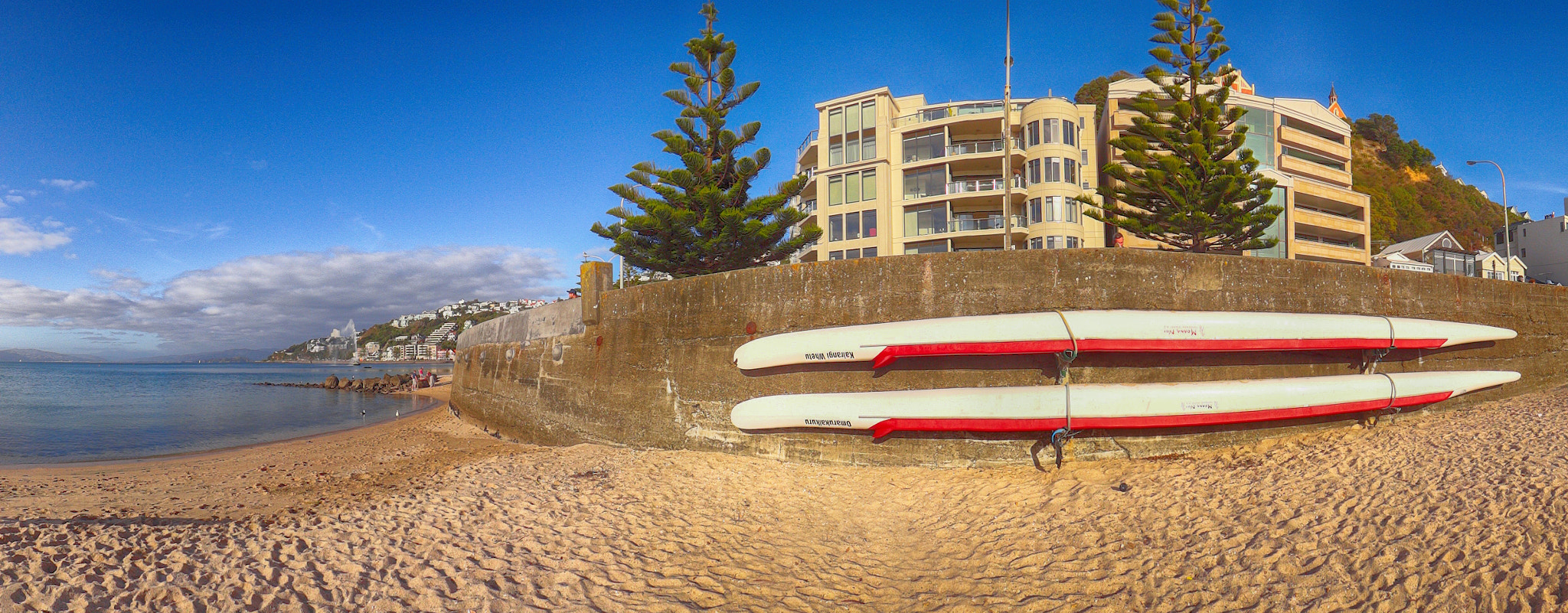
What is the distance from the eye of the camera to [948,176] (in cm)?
2352

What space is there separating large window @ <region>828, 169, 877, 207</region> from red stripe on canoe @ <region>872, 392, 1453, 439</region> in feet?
62.7

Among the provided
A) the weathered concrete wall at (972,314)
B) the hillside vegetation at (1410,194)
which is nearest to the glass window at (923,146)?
the weathered concrete wall at (972,314)

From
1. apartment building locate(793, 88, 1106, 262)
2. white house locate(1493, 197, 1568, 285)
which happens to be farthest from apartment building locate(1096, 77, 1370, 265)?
white house locate(1493, 197, 1568, 285)

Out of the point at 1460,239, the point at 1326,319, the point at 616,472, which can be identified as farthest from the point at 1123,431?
the point at 1460,239

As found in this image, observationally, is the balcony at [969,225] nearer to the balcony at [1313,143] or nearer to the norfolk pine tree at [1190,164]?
the norfolk pine tree at [1190,164]

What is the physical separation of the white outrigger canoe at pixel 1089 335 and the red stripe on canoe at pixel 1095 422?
23.0 inches

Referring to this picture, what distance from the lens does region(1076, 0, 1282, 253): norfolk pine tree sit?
13.9 metres

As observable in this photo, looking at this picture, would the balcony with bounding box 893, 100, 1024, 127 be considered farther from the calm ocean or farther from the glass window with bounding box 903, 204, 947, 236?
the calm ocean

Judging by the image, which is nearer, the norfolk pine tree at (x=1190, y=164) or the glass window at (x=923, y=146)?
the norfolk pine tree at (x=1190, y=164)

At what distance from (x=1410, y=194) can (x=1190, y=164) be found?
200 ft

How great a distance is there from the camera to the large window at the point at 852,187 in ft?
78.8

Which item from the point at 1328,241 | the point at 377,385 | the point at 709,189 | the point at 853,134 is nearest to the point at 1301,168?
the point at 1328,241

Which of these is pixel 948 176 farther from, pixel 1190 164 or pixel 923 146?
pixel 1190 164

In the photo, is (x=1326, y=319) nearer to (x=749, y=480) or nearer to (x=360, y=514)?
(x=749, y=480)
